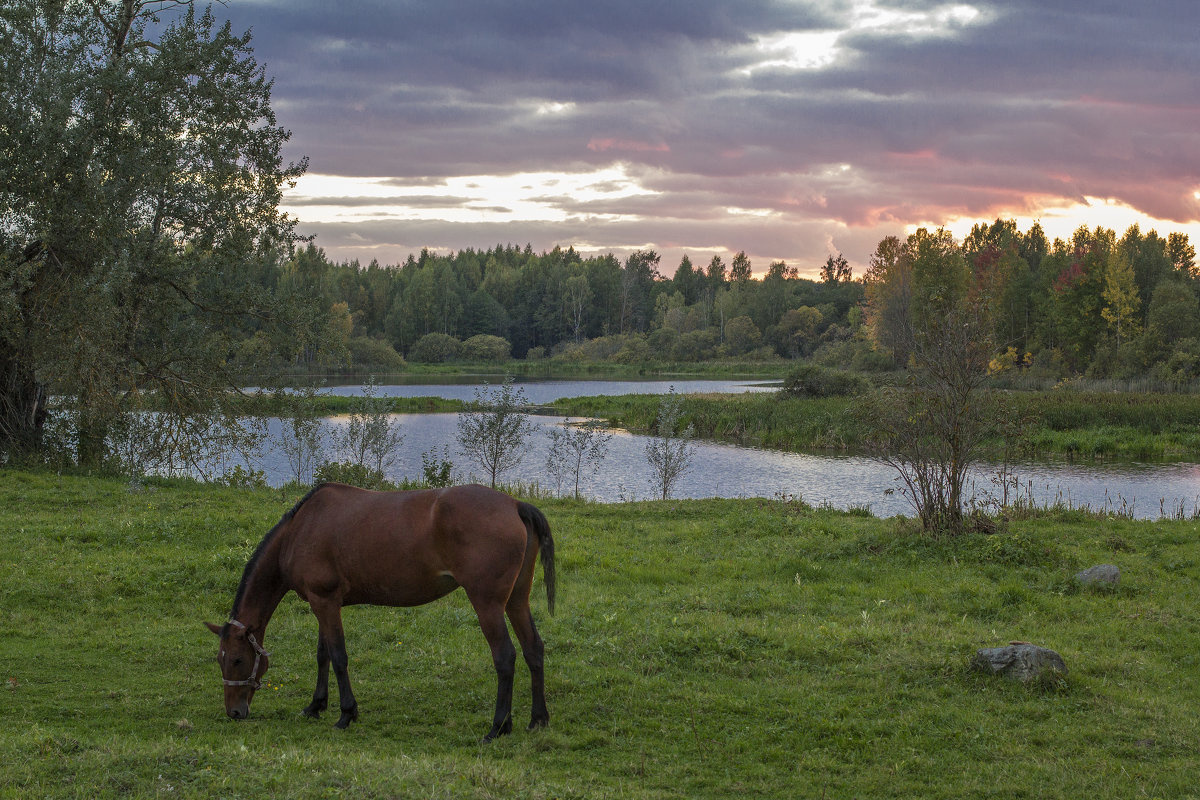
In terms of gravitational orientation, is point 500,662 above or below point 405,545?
below

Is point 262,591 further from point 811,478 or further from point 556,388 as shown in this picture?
point 556,388

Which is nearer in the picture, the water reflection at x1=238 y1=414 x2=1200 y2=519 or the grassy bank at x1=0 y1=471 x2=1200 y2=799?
the grassy bank at x1=0 y1=471 x2=1200 y2=799

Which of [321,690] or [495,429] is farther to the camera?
[495,429]

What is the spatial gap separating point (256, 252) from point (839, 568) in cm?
1679

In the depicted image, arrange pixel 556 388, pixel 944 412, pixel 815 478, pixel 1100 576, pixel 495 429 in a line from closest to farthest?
pixel 1100 576
pixel 944 412
pixel 495 429
pixel 815 478
pixel 556 388

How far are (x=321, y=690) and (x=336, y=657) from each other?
1.34 feet

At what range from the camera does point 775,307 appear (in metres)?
126

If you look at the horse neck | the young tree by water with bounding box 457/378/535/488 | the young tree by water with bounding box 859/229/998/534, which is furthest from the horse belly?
the young tree by water with bounding box 457/378/535/488

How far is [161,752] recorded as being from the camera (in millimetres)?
5480

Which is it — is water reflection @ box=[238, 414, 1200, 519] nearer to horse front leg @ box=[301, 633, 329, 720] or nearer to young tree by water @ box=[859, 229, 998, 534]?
young tree by water @ box=[859, 229, 998, 534]

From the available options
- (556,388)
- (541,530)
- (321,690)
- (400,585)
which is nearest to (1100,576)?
(541,530)

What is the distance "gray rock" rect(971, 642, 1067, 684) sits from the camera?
313 inches

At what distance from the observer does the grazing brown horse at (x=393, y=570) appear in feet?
22.4

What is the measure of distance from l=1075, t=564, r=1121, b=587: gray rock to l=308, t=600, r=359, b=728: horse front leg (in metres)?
9.79
